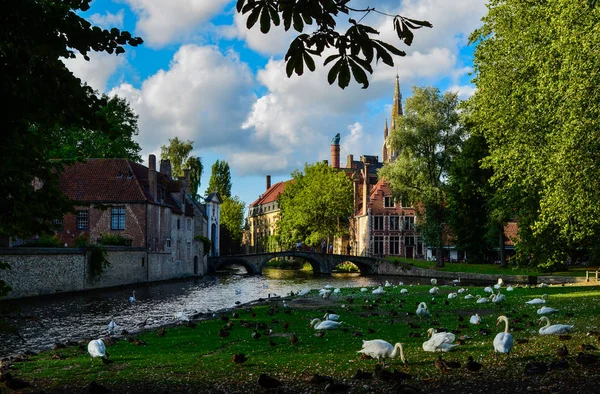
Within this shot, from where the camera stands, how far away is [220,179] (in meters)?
107

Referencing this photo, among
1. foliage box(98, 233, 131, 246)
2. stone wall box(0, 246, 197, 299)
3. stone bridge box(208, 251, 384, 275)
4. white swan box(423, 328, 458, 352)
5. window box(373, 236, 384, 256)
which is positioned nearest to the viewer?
white swan box(423, 328, 458, 352)

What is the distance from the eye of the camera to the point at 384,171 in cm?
5578

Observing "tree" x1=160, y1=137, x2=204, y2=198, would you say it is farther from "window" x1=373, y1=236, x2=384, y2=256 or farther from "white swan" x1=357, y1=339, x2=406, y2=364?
"white swan" x1=357, y1=339, x2=406, y2=364

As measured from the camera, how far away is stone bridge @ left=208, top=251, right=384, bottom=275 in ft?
221

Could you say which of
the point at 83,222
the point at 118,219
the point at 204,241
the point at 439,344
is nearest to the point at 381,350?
the point at 439,344

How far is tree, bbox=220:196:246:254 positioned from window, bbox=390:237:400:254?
118 ft

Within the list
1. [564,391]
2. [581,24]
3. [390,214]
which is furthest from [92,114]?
[390,214]

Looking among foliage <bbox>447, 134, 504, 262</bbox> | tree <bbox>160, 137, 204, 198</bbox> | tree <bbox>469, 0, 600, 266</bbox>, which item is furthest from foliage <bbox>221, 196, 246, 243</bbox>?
tree <bbox>469, 0, 600, 266</bbox>

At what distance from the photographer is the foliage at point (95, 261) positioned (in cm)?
3984

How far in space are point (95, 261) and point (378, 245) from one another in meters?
44.9

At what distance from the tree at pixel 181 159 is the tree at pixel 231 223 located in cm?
2601

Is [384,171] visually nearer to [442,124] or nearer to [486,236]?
[442,124]

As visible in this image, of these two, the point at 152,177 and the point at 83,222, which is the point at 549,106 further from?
the point at 83,222

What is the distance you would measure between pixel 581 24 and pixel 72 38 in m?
18.3
